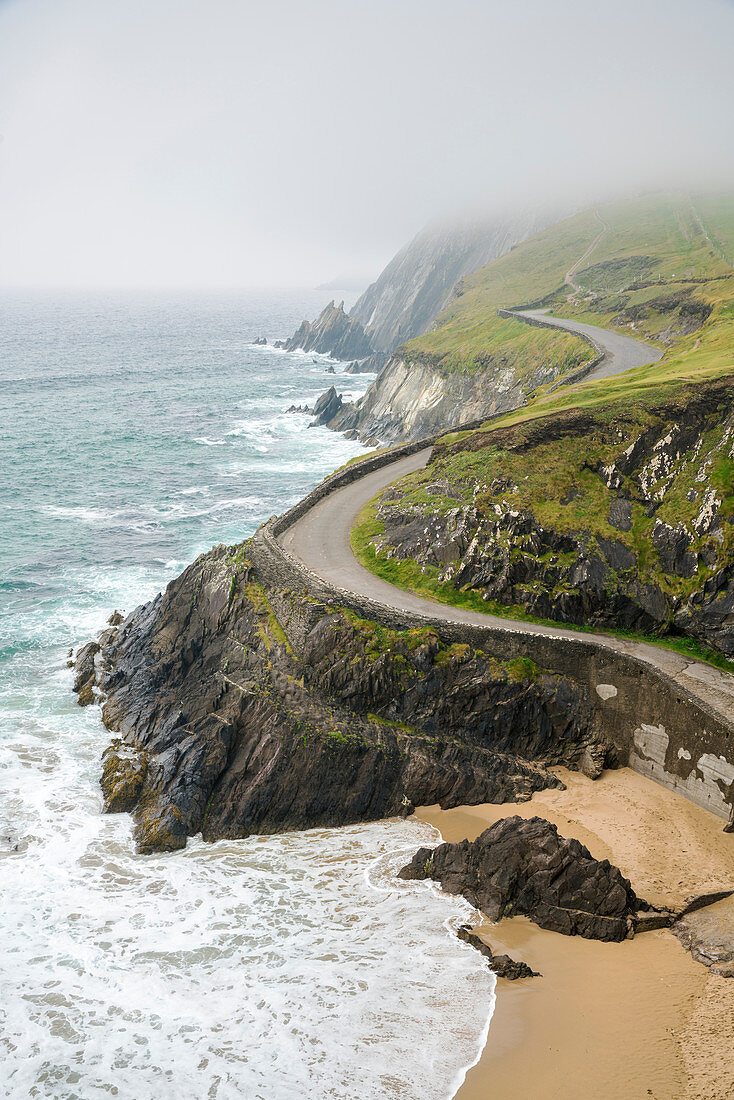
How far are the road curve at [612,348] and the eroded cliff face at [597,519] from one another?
1613 centimetres

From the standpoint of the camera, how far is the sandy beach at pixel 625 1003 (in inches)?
629

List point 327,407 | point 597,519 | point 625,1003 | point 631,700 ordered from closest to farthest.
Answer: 1. point 625,1003
2. point 631,700
3. point 597,519
4. point 327,407

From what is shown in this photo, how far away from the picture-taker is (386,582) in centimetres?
3259

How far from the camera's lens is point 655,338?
2404 inches

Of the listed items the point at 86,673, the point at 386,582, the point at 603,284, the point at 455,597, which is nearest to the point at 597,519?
the point at 455,597

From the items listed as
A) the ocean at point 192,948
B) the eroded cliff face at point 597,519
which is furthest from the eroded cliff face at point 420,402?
the ocean at point 192,948

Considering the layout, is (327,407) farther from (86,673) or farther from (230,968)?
(230,968)

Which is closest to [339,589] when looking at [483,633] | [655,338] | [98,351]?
[483,633]

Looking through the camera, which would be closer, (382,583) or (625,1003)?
(625,1003)

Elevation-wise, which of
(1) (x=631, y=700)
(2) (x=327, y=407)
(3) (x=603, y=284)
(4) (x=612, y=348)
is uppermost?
(3) (x=603, y=284)

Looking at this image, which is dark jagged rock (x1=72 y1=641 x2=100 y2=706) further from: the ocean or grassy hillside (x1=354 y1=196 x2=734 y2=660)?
grassy hillside (x1=354 y1=196 x2=734 y2=660)

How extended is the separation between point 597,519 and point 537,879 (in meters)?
16.3

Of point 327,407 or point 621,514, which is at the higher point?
point 327,407

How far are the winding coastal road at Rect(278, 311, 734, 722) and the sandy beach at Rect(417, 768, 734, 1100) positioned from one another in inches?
181
